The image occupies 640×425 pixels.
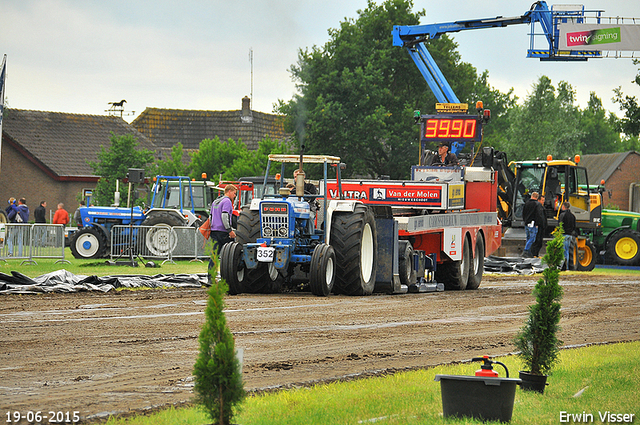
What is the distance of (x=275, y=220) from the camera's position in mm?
15562

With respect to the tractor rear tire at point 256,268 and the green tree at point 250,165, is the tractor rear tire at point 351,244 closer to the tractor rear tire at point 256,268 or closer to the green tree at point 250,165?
the tractor rear tire at point 256,268

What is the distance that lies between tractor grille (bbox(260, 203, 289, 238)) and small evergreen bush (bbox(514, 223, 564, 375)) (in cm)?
860

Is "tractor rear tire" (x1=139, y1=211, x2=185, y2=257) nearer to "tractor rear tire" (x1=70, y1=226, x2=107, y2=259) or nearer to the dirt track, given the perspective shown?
"tractor rear tire" (x1=70, y1=226, x2=107, y2=259)

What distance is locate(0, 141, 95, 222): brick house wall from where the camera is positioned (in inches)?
1971

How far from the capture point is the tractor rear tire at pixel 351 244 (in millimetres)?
15648

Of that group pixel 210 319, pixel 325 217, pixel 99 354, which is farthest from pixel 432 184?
pixel 210 319

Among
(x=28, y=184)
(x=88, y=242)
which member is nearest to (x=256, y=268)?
(x=88, y=242)

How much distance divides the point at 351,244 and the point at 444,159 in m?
5.80

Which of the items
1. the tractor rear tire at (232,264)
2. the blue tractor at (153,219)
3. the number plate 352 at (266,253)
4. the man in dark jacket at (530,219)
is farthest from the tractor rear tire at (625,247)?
the number plate 352 at (266,253)

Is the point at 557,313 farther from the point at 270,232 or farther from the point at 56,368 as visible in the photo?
the point at 270,232

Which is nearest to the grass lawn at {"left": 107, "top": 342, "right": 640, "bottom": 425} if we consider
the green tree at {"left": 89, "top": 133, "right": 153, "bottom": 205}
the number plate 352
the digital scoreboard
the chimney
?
the number plate 352

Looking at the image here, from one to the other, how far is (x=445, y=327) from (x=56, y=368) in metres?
5.78

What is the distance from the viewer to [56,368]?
797 centimetres

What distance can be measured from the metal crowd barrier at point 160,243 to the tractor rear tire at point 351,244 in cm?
977
